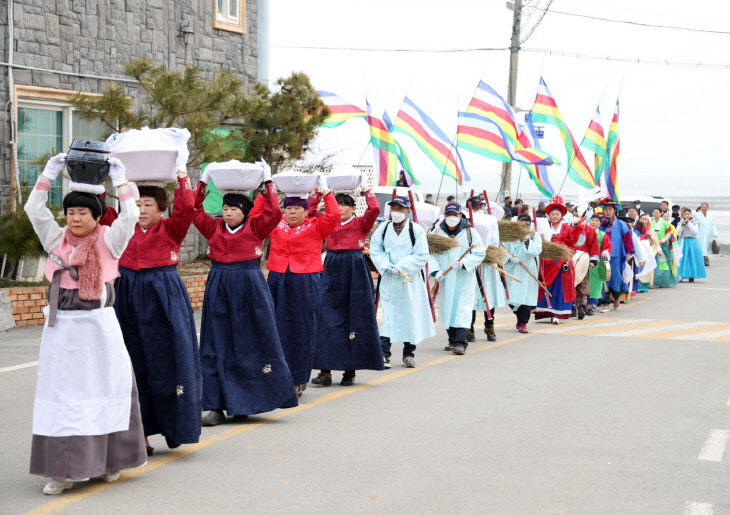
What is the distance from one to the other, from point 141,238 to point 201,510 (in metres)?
1.98

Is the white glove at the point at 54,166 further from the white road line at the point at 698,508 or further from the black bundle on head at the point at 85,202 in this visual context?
the white road line at the point at 698,508

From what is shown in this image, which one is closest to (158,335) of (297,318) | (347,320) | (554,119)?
(297,318)

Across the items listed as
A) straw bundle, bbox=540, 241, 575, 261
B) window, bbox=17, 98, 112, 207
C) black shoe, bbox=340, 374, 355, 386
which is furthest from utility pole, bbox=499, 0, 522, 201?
black shoe, bbox=340, 374, 355, 386

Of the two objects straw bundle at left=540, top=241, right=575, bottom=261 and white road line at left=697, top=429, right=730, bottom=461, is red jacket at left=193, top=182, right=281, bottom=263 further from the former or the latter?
straw bundle at left=540, top=241, right=575, bottom=261

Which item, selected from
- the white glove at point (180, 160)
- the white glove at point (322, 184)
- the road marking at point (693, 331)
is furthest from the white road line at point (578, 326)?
the white glove at point (180, 160)

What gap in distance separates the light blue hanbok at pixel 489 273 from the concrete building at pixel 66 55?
20.5 feet

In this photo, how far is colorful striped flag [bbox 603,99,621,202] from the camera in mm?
23484

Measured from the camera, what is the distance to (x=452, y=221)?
12789mm

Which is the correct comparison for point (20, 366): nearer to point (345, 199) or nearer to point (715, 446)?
point (345, 199)

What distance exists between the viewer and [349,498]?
19.1 feet

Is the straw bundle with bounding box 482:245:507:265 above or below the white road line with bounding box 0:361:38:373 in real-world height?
above

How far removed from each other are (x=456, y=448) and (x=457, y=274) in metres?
5.69

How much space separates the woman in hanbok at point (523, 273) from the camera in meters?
14.8

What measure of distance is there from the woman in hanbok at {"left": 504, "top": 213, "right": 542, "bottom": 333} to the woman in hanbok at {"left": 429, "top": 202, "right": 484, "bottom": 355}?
7.26 feet
